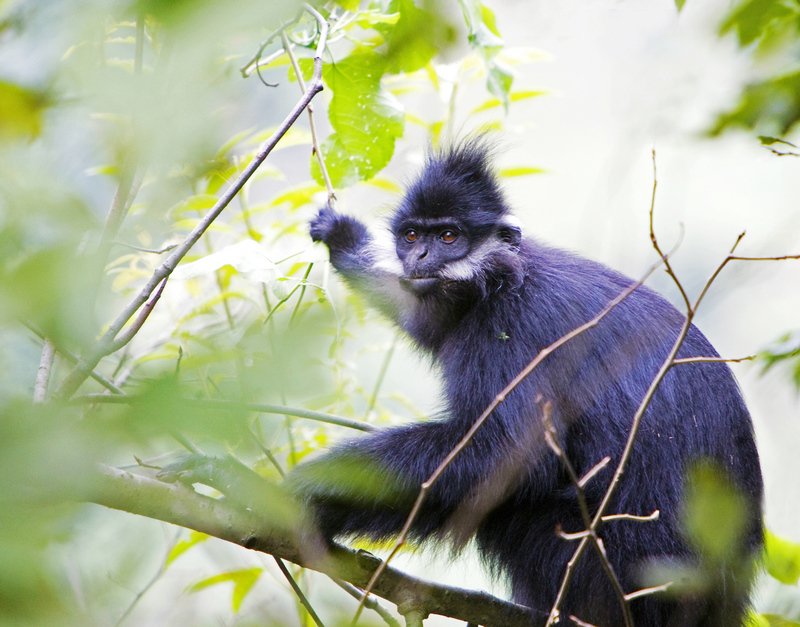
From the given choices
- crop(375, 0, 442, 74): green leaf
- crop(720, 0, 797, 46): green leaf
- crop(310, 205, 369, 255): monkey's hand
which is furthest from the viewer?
crop(310, 205, 369, 255): monkey's hand

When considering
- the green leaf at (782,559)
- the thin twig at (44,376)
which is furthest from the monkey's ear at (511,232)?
the thin twig at (44,376)

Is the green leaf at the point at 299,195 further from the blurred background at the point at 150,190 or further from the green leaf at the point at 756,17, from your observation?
the green leaf at the point at 756,17

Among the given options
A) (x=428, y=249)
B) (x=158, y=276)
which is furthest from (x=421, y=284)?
(x=158, y=276)

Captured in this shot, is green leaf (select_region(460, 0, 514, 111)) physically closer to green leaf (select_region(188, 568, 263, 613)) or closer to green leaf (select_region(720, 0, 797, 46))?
green leaf (select_region(720, 0, 797, 46))

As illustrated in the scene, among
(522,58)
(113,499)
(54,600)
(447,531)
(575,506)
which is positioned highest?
(522,58)

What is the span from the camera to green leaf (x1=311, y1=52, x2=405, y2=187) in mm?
2785

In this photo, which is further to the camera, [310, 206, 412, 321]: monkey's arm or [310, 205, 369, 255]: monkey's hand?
[310, 205, 369, 255]: monkey's hand

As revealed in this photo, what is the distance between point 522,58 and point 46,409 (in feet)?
11.1

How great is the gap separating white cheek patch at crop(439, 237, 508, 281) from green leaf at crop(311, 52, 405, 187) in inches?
26.1

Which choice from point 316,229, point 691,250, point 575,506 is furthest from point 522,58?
point 575,506

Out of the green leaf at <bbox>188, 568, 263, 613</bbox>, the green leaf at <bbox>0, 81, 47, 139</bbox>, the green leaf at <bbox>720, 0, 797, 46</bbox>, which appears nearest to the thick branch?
the green leaf at <bbox>0, 81, 47, 139</bbox>

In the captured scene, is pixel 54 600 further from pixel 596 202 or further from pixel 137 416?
pixel 596 202

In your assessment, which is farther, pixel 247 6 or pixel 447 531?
pixel 447 531

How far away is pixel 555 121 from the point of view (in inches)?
129
